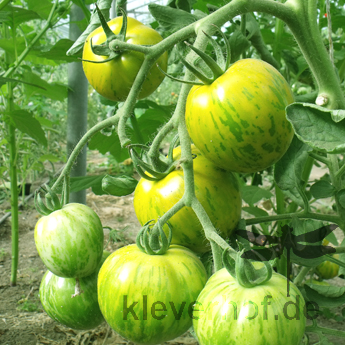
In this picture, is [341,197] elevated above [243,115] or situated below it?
below

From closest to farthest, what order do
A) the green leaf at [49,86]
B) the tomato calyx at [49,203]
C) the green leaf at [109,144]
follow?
Result: the tomato calyx at [49,203], the green leaf at [109,144], the green leaf at [49,86]

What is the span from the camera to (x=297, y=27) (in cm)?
52

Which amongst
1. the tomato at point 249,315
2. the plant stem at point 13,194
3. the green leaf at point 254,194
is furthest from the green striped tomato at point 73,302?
the plant stem at point 13,194

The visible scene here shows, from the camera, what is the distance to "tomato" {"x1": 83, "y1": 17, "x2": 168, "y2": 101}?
24.1 inches

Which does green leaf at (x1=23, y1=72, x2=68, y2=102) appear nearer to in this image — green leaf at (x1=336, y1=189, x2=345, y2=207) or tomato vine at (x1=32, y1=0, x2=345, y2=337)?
tomato vine at (x1=32, y1=0, x2=345, y2=337)

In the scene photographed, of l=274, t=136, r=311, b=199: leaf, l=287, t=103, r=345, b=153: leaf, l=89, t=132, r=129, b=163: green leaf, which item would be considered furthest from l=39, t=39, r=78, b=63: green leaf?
l=287, t=103, r=345, b=153: leaf

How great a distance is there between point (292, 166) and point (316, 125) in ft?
0.82

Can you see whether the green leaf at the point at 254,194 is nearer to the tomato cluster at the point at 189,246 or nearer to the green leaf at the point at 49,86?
the tomato cluster at the point at 189,246

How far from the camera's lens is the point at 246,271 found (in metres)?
0.40

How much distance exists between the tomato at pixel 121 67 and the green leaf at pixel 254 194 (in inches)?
20.8

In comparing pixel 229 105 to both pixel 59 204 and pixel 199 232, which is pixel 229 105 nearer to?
pixel 199 232

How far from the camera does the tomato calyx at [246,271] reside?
0.39 meters

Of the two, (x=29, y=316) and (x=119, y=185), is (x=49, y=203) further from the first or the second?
(x=29, y=316)

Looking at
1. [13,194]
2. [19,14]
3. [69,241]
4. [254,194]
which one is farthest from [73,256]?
[13,194]
